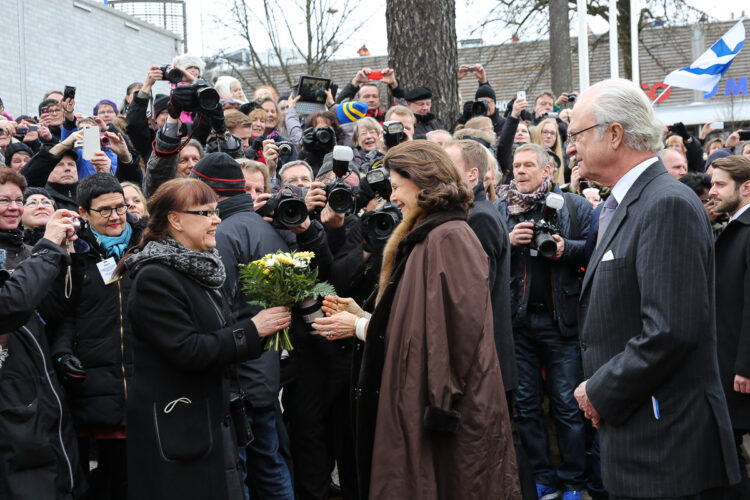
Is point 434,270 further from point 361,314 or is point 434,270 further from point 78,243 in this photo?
point 78,243

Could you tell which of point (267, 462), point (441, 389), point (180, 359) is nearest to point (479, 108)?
point (267, 462)

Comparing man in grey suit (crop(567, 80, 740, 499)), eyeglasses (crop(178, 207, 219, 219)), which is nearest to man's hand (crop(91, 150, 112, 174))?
eyeglasses (crop(178, 207, 219, 219))

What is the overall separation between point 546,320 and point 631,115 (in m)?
2.44

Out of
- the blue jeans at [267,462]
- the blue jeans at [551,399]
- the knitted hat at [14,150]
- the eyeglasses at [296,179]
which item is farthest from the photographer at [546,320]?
the knitted hat at [14,150]

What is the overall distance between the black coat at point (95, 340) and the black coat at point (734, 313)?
335cm

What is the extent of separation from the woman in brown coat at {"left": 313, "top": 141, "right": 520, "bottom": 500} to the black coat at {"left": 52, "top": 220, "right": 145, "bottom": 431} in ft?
4.92

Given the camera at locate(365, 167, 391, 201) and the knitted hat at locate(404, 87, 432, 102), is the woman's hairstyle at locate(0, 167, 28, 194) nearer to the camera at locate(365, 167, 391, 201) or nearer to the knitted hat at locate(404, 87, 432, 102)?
the camera at locate(365, 167, 391, 201)

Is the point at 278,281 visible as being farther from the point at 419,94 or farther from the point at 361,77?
the point at 361,77

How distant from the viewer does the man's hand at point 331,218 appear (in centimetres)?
439

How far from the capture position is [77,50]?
17109 mm

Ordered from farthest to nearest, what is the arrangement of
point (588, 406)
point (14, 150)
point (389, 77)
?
1. point (389, 77)
2. point (14, 150)
3. point (588, 406)

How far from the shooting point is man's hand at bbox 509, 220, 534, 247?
478 cm

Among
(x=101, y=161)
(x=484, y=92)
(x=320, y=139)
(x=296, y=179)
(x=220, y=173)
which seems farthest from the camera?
(x=484, y=92)

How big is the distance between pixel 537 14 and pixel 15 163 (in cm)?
1628
